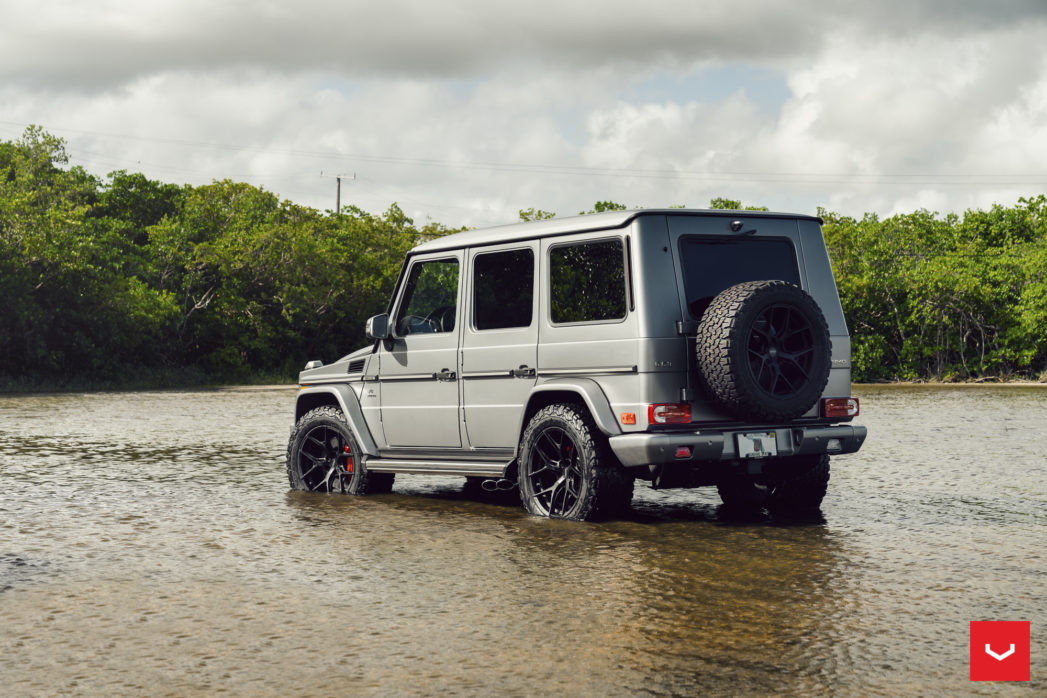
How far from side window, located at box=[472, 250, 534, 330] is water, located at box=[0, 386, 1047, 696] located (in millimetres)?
1511

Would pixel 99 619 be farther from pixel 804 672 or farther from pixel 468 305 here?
pixel 468 305

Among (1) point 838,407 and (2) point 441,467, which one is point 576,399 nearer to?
(2) point 441,467

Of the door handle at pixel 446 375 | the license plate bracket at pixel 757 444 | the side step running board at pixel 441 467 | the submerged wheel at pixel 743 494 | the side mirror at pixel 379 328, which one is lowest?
the submerged wheel at pixel 743 494

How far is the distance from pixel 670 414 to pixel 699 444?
283 millimetres

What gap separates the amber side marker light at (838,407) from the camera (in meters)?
9.36

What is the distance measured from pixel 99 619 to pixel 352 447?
4980 mm

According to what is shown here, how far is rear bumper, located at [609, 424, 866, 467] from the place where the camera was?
843 centimetres

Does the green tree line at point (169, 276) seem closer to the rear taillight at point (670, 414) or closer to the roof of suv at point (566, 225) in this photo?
the roof of suv at point (566, 225)

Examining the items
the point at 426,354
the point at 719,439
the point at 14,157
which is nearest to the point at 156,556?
the point at 426,354

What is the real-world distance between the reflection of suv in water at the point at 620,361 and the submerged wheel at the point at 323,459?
2.12 feet

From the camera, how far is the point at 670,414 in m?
8.60

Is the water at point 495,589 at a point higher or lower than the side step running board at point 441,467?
lower

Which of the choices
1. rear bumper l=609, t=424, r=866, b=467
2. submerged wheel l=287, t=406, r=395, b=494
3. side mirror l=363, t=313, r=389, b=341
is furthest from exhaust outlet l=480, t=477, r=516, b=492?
rear bumper l=609, t=424, r=866, b=467

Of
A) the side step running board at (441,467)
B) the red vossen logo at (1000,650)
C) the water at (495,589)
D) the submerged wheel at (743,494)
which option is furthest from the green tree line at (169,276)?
the red vossen logo at (1000,650)
